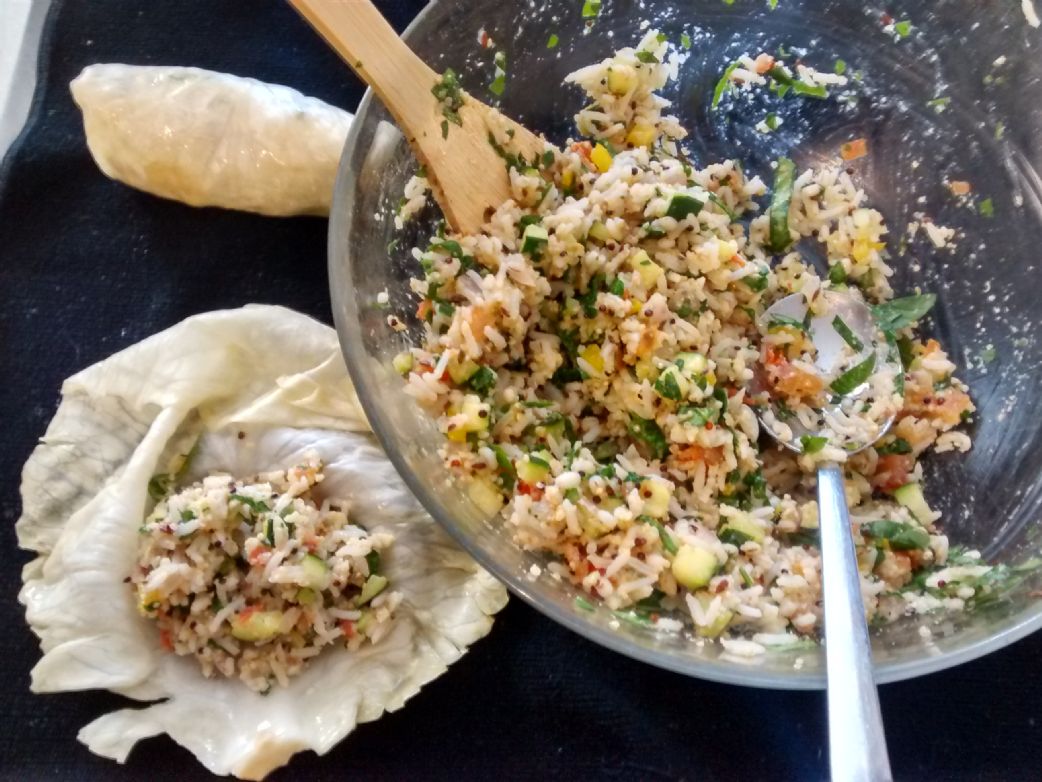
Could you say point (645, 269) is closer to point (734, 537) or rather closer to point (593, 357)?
point (593, 357)

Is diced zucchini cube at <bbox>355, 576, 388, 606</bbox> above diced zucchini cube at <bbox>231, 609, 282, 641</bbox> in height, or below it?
above

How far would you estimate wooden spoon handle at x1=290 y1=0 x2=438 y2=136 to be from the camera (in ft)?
4.86

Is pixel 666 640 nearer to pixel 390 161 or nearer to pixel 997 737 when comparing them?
pixel 997 737

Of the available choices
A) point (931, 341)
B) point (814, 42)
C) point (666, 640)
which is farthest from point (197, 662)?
point (814, 42)

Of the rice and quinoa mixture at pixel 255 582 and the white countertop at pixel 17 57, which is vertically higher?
the white countertop at pixel 17 57

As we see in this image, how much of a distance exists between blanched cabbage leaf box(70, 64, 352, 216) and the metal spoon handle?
4.38 ft

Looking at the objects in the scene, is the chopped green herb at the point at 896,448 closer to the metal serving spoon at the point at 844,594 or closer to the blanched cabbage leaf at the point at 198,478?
the metal serving spoon at the point at 844,594

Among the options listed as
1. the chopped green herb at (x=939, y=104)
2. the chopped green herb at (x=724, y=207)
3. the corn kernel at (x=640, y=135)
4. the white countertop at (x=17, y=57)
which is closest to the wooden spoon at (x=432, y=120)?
the corn kernel at (x=640, y=135)

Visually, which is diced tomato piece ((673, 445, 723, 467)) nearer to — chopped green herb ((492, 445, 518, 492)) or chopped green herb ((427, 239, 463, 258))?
chopped green herb ((492, 445, 518, 492))

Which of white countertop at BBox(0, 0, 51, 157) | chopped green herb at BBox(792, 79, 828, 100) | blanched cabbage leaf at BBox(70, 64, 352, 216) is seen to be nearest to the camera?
chopped green herb at BBox(792, 79, 828, 100)

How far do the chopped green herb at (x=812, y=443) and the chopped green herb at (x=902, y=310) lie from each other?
0.31m

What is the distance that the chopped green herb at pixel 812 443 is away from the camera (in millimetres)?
1657

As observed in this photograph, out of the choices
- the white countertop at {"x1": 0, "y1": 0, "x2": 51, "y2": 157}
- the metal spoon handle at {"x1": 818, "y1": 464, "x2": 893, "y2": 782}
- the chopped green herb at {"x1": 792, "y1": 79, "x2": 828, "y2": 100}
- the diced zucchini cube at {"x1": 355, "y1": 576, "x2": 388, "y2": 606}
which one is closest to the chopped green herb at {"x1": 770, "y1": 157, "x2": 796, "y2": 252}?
the chopped green herb at {"x1": 792, "y1": 79, "x2": 828, "y2": 100}

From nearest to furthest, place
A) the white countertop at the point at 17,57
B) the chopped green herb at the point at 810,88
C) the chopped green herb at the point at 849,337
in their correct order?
the chopped green herb at the point at 849,337
the chopped green herb at the point at 810,88
the white countertop at the point at 17,57
